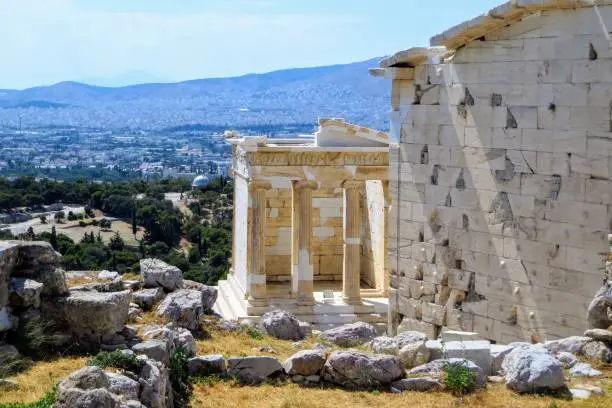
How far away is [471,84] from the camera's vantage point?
49.1 ft

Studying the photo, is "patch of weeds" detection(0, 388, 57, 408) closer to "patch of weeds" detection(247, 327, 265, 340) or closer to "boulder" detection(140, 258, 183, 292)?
"patch of weeds" detection(247, 327, 265, 340)

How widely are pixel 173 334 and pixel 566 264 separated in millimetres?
5332

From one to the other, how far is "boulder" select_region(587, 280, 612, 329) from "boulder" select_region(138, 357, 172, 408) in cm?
518

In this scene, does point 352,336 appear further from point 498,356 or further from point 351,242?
point 351,242

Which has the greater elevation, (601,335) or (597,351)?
(601,335)

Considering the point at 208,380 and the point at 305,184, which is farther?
the point at 305,184

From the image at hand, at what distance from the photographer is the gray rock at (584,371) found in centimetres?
1107

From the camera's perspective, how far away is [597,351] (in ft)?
38.3

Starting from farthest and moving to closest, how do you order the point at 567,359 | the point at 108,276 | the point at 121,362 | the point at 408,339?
the point at 108,276 < the point at 408,339 < the point at 567,359 < the point at 121,362

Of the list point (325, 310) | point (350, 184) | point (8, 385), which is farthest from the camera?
point (350, 184)

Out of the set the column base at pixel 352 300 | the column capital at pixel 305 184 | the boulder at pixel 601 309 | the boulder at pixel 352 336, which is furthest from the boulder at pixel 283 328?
the column capital at pixel 305 184

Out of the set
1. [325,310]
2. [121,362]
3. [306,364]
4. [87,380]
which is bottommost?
[325,310]

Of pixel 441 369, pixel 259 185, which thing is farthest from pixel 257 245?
pixel 441 369

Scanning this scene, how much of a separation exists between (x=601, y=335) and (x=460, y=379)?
2184 millimetres
